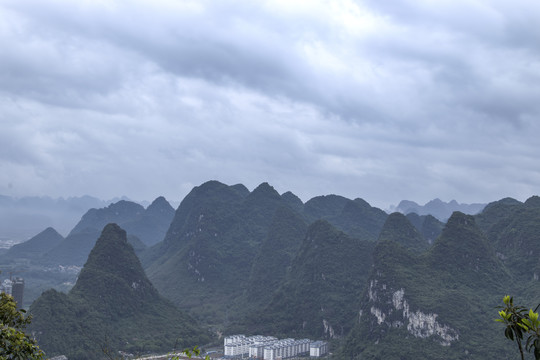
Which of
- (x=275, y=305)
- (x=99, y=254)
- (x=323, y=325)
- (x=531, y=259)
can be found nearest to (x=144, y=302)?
(x=99, y=254)

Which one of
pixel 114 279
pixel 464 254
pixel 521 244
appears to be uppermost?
pixel 521 244

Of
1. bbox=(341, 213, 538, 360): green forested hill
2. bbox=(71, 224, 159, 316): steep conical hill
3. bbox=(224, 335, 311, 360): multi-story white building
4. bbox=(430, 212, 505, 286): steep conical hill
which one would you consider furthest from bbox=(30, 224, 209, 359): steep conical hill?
bbox=(430, 212, 505, 286): steep conical hill

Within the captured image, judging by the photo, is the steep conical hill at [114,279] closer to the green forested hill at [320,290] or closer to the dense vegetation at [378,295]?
the dense vegetation at [378,295]

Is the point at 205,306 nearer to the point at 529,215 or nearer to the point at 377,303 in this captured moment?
the point at 377,303

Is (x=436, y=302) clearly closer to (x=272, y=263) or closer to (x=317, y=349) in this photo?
(x=317, y=349)

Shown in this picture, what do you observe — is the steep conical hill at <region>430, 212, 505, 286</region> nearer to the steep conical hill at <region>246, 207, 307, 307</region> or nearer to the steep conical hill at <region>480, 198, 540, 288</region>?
the steep conical hill at <region>480, 198, 540, 288</region>

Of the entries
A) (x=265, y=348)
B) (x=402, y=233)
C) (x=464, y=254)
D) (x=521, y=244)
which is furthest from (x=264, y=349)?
(x=402, y=233)

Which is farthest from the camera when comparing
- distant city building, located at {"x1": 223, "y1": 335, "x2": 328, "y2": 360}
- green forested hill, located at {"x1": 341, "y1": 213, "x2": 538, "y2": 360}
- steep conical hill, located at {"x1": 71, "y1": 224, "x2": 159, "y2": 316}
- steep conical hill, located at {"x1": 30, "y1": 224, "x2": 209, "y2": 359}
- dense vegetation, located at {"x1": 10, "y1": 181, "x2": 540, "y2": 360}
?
steep conical hill, located at {"x1": 71, "y1": 224, "x2": 159, "y2": 316}
